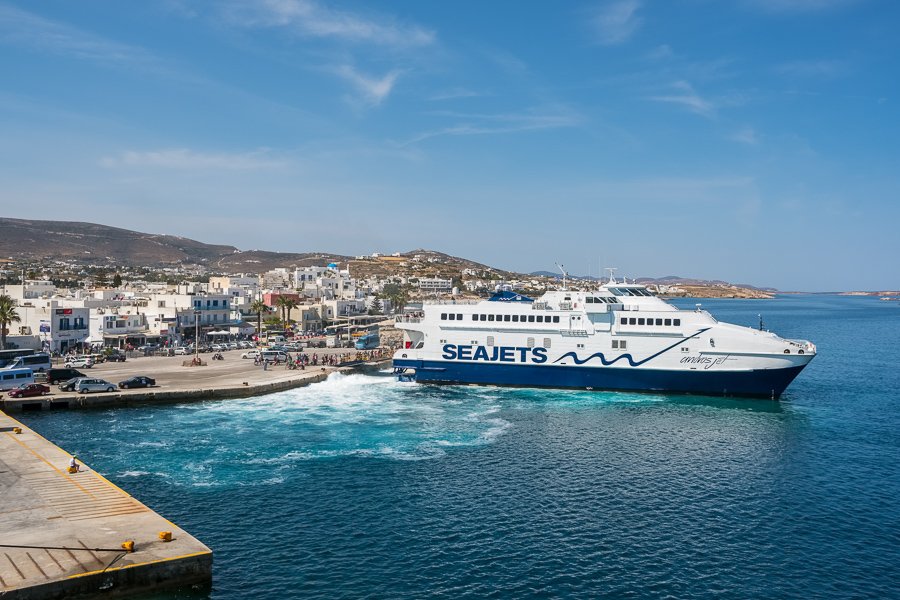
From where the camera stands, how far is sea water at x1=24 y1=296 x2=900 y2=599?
20.4 metres

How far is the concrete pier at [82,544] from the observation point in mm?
16547

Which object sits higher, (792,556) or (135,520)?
(135,520)

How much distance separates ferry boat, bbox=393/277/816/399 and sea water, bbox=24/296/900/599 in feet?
10.6

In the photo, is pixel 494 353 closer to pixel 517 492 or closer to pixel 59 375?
pixel 517 492

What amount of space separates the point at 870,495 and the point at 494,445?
17838 millimetres

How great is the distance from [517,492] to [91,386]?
111 ft

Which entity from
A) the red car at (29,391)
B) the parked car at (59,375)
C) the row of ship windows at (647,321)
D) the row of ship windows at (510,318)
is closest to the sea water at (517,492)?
the red car at (29,391)

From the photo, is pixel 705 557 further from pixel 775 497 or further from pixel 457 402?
pixel 457 402

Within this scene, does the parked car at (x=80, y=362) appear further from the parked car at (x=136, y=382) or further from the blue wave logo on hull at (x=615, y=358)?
the blue wave logo on hull at (x=615, y=358)

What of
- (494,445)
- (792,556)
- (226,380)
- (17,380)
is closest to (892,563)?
(792,556)

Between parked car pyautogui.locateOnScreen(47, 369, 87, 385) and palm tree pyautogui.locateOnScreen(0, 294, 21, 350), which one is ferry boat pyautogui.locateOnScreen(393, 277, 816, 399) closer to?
parked car pyautogui.locateOnScreen(47, 369, 87, 385)

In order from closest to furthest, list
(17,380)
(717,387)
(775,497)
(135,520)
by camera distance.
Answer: (135,520) < (775,497) < (17,380) < (717,387)

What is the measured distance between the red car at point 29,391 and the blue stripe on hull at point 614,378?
26.9 m

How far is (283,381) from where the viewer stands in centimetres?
5244
